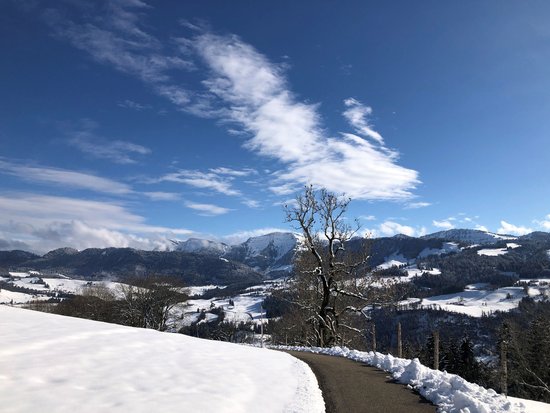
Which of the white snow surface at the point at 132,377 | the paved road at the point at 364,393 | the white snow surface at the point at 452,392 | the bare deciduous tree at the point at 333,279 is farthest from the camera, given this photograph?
the bare deciduous tree at the point at 333,279

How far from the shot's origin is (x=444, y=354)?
6638 cm

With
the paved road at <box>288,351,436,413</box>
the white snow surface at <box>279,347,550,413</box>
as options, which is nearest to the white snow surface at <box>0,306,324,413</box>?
the paved road at <box>288,351,436,413</box>

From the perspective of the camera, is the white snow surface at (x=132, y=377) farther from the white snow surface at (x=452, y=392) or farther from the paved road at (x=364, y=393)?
the white snow surface at (x=452, y=392)

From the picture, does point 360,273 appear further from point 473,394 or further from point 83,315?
point 83,315

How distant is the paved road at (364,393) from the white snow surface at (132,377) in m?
0.41

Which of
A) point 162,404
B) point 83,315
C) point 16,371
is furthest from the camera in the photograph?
point 83,315

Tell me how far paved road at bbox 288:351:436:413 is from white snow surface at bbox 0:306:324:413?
41cm

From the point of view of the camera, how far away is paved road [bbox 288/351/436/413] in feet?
30.9

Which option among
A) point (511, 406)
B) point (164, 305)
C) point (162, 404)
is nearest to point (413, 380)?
point (511, 406)

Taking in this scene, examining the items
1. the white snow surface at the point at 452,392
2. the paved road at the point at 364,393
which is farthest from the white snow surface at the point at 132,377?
the white snow surface at the point at 452,392

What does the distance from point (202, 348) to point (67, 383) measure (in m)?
8.00

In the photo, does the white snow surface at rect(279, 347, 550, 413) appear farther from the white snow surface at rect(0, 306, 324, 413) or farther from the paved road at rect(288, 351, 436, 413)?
the white snow surface at rect(0, 306, 324, 413)

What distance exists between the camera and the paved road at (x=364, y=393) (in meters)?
9.41

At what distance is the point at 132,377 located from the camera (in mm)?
10195
